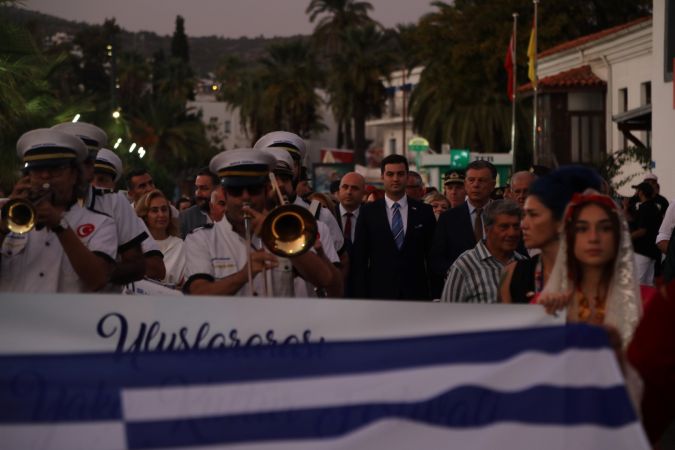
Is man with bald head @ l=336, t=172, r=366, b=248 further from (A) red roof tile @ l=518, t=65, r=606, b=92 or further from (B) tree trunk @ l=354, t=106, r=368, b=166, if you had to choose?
(B) tree trunk @ l=354, t=106, r=368, b=166

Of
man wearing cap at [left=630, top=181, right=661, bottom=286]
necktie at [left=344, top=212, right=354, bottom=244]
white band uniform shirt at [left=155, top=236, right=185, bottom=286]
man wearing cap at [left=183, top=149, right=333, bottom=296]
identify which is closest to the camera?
man wearing cap at [left=183, top=149, right=333, bottom=296]

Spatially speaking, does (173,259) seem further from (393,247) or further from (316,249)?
(316,249)

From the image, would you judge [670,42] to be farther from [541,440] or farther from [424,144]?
[541,440]

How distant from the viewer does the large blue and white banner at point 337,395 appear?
16.7 ft

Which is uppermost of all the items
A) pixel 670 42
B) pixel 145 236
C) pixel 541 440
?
pixel 670 42

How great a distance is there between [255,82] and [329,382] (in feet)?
321

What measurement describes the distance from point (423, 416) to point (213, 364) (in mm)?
757

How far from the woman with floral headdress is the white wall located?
26.8 metres

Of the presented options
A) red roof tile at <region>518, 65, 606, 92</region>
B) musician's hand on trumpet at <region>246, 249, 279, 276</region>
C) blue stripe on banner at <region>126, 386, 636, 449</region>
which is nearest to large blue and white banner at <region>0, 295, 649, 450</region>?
blue stripe on banner at <region>126, 386, 636, 449</region>

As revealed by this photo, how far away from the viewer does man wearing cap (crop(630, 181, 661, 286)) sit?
16984mm

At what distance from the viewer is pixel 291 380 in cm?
519

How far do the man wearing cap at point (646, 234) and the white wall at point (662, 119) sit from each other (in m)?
14.3

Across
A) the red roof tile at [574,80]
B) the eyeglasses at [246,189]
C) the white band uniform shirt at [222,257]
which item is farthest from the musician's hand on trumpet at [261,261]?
the red roof tile at [574,80]

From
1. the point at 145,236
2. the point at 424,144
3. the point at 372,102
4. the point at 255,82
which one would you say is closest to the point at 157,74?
the point at 255,82
